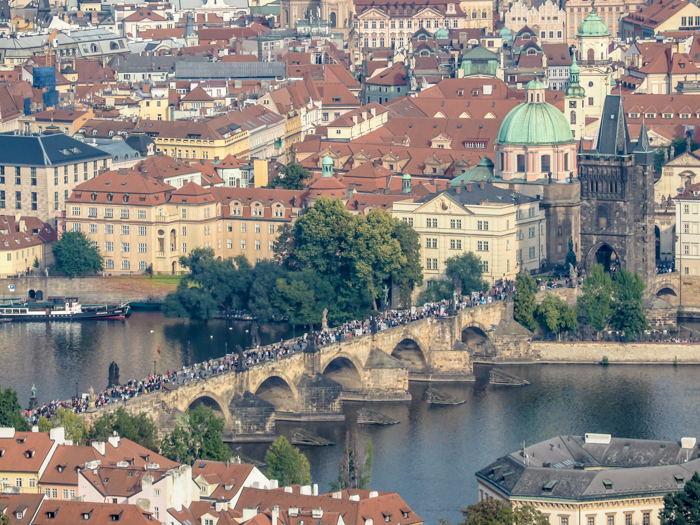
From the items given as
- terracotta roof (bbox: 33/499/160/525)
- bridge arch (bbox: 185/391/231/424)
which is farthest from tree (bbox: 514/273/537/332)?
terracotta roof (bbox: 33/499/160/525)

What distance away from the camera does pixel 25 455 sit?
12231 centimetres

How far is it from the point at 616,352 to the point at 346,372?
20538 millimetres

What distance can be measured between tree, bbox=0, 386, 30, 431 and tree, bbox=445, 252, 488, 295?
51438mm

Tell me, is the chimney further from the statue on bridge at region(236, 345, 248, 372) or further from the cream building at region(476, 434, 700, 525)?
the statue on bridge at region(236, 345, 248, 372)

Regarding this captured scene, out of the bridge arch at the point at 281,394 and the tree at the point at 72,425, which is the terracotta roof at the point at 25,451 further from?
the bridge arch at the point at 281,394

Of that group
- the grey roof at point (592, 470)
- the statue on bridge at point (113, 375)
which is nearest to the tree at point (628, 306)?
the statue on bridge at point (113, 375)

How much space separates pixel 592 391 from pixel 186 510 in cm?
5317

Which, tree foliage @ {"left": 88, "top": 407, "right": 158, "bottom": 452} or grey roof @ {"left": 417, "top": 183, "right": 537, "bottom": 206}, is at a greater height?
grey roof @ {"left": 417, "top": 183, "right": 537, "bottom": 206}

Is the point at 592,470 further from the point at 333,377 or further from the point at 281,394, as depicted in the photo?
the point at 333,377

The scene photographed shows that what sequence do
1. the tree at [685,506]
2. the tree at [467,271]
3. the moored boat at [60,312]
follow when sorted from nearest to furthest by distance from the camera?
1. the tree at [685,506]
2. the tree at [467,271]
3. the moored boat at [60,312]

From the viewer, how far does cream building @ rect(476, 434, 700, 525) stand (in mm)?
115812

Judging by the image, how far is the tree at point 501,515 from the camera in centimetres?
10931

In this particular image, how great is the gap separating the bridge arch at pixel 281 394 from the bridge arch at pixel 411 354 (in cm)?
1524

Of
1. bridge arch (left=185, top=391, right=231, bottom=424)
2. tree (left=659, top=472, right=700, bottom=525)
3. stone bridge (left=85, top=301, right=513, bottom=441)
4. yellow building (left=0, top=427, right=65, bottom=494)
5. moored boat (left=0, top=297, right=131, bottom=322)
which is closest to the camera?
tree (left=659, top=472, right=700, bottom=525)
